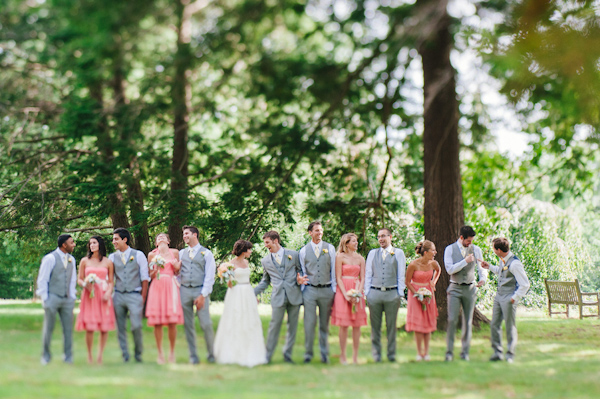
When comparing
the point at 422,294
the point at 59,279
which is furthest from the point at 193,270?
the point at 422,294

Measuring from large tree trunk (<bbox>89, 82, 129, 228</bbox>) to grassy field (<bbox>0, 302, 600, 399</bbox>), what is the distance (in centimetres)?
322

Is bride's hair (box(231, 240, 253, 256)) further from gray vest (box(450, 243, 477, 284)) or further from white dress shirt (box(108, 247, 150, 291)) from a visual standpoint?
gray vest (box(450, 243, 477, 284))

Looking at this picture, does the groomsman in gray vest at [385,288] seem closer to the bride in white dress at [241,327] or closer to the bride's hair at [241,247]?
the bride in white dress at [241,327]

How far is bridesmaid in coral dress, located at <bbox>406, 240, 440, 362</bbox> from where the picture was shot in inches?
350

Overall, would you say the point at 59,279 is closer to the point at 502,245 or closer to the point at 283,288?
the point at 283,288

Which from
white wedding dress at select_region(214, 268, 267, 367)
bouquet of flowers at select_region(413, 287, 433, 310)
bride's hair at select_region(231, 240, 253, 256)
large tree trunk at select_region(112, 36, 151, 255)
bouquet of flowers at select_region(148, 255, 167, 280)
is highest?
large tree trunk at select_region(112, 36, 151, 255)

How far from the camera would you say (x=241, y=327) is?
8492 millimetres

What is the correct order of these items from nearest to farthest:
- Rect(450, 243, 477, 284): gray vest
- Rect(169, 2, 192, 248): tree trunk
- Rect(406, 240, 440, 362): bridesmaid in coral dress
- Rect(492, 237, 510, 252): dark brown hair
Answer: Rect(169, 2, 192, 248): tree trunk → Rect(406, 240, 440, 362): bridesmaid in coral dress → Rect(492, 237, 510, 252): dark brown hair → Rect(450, 243, 477, 284): gray vest

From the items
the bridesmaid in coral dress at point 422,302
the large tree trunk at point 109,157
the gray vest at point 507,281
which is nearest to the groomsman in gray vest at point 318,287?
the bridesmaid in coral dress at point 422,302

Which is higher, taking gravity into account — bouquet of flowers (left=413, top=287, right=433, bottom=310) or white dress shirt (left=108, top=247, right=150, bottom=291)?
white dress shirt (left=108, top=247, right=150, bottom=291)

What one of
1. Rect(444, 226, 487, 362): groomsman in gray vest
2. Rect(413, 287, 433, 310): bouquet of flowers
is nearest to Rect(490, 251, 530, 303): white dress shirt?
Rect(444, 226, 487, 362): groomsman in gray vest

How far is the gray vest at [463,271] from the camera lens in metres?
9.14

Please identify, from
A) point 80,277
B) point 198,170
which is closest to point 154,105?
point 80,277

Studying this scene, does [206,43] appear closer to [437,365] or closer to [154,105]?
[154,105]
